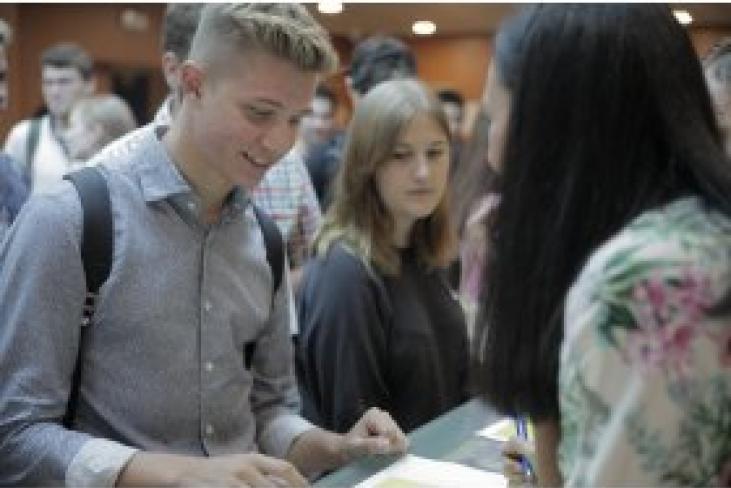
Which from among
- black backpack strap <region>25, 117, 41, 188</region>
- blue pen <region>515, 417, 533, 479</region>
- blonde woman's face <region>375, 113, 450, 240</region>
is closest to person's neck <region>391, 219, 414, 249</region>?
blonde woman's face <region>375, 113, 450, 240</region>

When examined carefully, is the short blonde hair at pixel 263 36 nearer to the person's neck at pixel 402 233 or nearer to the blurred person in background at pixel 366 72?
the person's neck at pixel 402 233

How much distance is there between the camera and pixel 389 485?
1.47 metres

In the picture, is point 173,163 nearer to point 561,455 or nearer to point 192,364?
point 192,364

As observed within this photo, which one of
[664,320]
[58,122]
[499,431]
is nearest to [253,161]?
[499,431]

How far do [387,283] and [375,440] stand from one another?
605 millimetres

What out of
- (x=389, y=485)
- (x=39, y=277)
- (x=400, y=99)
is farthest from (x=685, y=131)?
(x=400, y=99)

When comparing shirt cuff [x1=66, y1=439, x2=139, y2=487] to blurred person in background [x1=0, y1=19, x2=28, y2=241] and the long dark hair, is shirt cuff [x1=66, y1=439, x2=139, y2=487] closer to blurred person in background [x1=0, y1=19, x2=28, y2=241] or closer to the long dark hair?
the long dark hair

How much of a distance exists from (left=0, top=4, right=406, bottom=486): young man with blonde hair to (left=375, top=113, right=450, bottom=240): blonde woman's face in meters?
0.67

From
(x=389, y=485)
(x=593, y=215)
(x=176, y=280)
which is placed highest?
(x=593, y=215)

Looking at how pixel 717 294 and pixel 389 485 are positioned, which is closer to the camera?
pixel 717 294

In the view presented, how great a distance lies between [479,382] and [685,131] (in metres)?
0.37

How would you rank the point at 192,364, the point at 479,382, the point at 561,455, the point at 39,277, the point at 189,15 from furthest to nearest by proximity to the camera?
the point at 189,15 < the point at 192,364 < the point at 39,277 < the point at 479,382 < the point at 561,455

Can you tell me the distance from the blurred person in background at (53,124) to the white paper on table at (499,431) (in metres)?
2.55

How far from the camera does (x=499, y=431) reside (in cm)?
180
